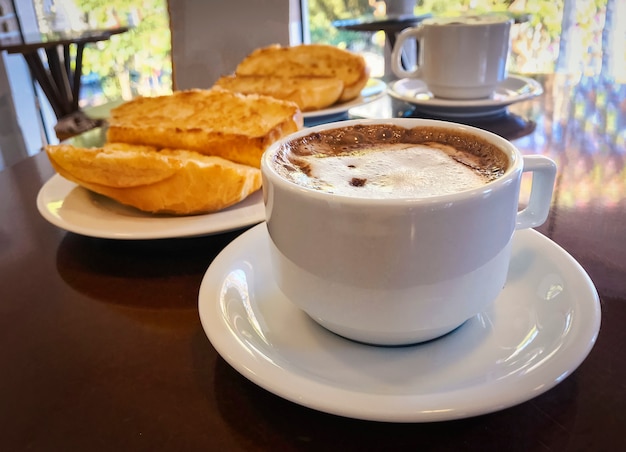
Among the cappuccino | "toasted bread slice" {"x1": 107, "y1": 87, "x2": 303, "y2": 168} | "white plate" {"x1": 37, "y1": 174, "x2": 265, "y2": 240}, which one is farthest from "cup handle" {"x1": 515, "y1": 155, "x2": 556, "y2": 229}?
"toasted bread slice" {"x1": 107, "y1": 87, "x2": 303, "y2": 168}

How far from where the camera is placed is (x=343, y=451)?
1.15 feet

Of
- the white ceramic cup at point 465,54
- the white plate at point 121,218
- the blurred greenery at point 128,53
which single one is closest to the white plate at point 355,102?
the white ceramic cup at point 465,54

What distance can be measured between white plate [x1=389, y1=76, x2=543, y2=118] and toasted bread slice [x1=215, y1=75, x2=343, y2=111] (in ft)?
0.53

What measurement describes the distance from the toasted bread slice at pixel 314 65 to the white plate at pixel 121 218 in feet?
1.84

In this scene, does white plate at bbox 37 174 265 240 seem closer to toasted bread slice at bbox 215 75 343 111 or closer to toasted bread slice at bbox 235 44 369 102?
toasted bread slice at bbox 215 75 343 111

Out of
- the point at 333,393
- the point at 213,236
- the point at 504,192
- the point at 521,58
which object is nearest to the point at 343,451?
the point at 333,393

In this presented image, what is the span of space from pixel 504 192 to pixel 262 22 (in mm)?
1697

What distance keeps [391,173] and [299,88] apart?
0.72m

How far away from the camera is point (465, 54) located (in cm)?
111

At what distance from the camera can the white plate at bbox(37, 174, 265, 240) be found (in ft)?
2.04

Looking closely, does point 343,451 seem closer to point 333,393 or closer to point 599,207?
point 333,393

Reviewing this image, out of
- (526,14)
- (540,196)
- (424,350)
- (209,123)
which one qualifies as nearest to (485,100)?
(209,123)

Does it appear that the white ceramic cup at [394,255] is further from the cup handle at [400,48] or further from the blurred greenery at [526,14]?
the blurred greenery at [526,14]

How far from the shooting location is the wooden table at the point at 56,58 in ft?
8.64
